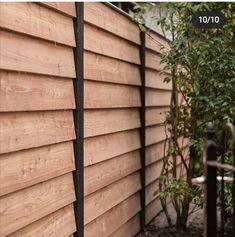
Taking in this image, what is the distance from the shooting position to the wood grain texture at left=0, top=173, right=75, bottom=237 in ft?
6.75

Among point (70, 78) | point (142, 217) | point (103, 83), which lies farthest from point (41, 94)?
point (142, 217)

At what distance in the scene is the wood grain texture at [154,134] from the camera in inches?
191

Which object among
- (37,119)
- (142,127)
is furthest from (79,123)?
(142,127)

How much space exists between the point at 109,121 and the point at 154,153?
5.39ft

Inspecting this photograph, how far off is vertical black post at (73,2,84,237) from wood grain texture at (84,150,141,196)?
0.16 m

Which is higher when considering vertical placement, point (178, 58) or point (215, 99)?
point (178, 58)

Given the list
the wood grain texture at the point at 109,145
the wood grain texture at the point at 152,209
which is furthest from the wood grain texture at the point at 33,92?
the wood grain texture at the point at 152,209

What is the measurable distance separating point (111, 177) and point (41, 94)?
139 centimetres

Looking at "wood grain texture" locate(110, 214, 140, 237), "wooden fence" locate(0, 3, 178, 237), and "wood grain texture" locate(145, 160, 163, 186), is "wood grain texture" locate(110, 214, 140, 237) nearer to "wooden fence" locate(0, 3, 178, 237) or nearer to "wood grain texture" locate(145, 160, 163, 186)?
"wooden fence" locate(0, 3, 178, 237)

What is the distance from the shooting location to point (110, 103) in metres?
3.59

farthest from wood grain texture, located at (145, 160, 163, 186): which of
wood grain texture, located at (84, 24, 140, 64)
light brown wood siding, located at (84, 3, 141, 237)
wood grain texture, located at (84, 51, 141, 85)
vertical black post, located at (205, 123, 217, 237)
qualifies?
vertical black post, located at (205, 123, 217, 237)

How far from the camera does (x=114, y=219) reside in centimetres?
371

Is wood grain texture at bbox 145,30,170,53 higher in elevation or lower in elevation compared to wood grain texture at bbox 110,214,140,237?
higher

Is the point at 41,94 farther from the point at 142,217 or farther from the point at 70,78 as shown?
the point at 142,217
